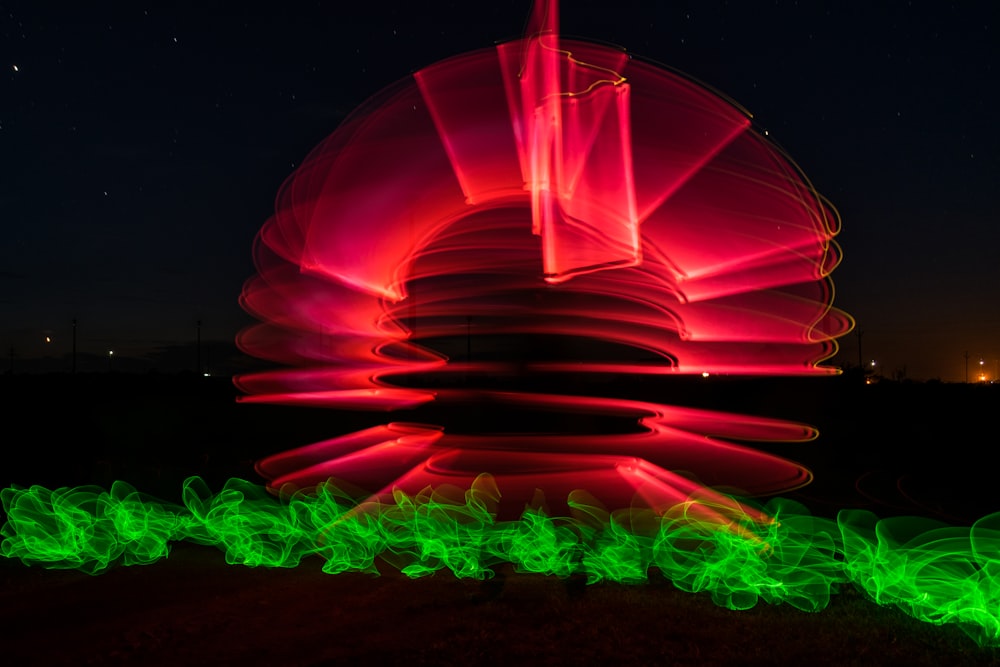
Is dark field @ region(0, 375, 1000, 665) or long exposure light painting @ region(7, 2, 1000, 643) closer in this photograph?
dark field @ region(0, 375, 1000, 665)

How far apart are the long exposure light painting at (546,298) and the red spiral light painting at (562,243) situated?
2 cm

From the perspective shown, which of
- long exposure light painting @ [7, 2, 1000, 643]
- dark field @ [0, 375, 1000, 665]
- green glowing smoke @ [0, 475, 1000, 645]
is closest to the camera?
dark field @ [0, 375, 1000, 665]

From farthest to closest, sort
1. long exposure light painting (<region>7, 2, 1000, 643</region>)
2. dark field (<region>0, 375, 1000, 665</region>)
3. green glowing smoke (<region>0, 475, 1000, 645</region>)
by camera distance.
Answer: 1. long exposure light painting (<region>7, 2, 1000, 643</region>)
2. green glowing smoke (<region>0, 475, 1000, 645</region>)
3. dark field (<region>0, 375, 1000, 665</region>)

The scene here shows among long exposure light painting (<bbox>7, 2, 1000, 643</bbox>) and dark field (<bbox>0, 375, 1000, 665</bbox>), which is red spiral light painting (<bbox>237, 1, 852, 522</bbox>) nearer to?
long exposure light painting (<bbox>7, 2, 1000, 643</bbox>)

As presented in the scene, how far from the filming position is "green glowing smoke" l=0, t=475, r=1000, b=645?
18.7 feet

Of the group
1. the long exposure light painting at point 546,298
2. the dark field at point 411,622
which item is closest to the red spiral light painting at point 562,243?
the long exposure light painting at point 546,298

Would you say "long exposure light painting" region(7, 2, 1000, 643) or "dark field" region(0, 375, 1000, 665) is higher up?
"long exposure light painting" region(7, 2, 1000, 643)

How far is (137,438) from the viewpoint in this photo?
18.5m

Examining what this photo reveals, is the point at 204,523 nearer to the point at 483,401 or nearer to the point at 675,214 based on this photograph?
the point at 483,401

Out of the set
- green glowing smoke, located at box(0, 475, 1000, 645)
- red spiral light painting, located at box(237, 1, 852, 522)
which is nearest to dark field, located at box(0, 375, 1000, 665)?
green glowing smoke, located at box(0, 475, 1000, 645)

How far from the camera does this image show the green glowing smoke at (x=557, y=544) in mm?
5695

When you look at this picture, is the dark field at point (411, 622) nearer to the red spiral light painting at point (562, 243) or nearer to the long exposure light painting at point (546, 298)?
the long exposure light painting at point (546, 298)

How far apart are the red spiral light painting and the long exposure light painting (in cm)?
2

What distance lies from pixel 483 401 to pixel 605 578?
1889 millimetres
